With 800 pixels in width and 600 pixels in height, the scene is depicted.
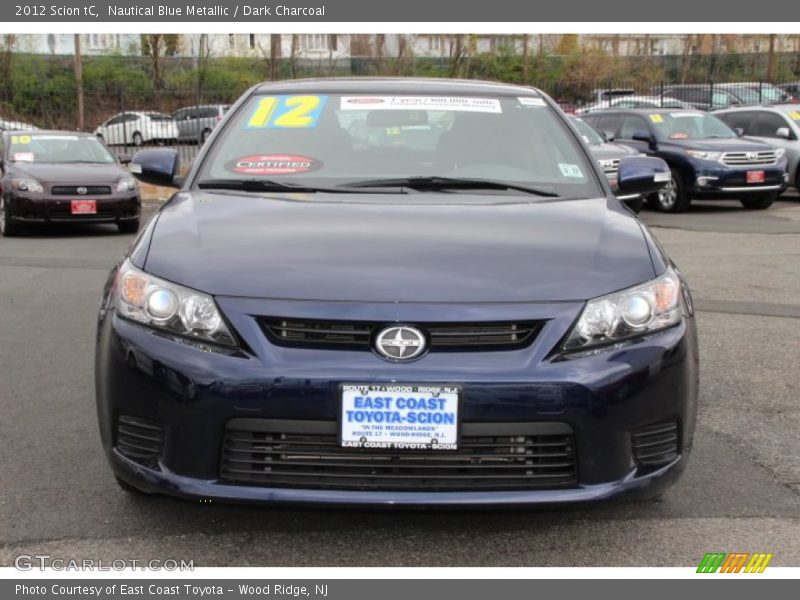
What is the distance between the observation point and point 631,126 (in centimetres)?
1766

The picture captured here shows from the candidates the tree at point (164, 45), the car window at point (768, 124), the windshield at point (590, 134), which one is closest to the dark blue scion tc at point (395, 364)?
the windshield at point (590, 134)

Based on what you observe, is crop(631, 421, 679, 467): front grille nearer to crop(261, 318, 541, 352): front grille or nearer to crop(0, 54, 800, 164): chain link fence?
crop(261, 318, 541, 352): front grille

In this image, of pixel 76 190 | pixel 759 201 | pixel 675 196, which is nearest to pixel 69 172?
pixel 76 190

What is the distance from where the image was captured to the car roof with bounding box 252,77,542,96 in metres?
4.82

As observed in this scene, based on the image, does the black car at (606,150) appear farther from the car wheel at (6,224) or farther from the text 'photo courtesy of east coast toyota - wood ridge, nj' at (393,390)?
the text 'photo courtesy of east coast toyota - wood ridge, nj' at (393,390)

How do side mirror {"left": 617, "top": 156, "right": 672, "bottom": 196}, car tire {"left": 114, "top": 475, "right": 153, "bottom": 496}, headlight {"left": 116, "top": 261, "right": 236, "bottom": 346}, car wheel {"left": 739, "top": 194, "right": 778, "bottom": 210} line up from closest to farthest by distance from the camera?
1. headlight {"left": 116, "top": 261, "right": 236, "bottom": 346}
2. car tire {"left": 114, "top": 475, "right": 153, "bottom": 496}
3. side mirror {"left": 617, "top": 156, "right": 672, "bottom": 196}
4. car wheel {"left": 739, "top": 194, "right": 778, "bottom": 210}

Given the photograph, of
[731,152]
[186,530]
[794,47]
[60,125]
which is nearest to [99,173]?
[731,152]

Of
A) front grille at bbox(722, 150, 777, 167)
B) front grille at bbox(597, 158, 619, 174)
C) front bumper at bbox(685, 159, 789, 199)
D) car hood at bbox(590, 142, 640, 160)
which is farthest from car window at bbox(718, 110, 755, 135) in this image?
front grille at bbox(597, 158, 619, 174)

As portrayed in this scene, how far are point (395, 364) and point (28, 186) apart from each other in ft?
37.0

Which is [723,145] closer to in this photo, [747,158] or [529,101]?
[747,158]

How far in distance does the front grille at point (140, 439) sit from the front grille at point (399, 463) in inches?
9.3

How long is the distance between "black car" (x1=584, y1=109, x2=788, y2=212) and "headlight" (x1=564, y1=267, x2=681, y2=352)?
13107 mm

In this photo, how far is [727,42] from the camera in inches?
2231

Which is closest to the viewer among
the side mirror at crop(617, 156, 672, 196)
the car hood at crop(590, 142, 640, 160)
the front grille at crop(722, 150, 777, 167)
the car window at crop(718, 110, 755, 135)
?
the side mirror at crop(617, 156, 672, 196)
